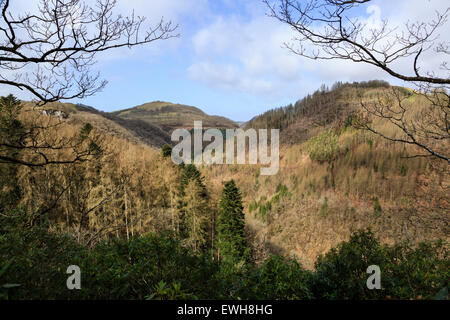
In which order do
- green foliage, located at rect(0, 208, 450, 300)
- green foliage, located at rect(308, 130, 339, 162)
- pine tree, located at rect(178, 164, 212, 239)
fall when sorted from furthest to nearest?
green foliage, located at rect(308, 130, 339, 162) → pine tree, located at rect(178, 164, 212, 239) → green foliage, located at rect(0, 208, 450, 300)


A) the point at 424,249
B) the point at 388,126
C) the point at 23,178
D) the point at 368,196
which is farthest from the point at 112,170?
the point at 388,126

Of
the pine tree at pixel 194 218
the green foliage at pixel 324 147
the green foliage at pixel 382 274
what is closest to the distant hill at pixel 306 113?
the green foliage at pixel 324 147

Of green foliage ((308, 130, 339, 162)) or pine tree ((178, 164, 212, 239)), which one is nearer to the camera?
pine tree ((178, 164, 212, 239))

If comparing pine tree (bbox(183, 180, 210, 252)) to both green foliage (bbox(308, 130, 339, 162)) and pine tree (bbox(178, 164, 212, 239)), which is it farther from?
green foliage (bbox(308, 130, 339, 162))

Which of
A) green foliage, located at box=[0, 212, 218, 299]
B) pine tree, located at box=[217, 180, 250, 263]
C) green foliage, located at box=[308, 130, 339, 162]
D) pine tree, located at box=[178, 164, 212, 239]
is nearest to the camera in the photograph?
green foliage, located at box=[0, 212, 218, 299]

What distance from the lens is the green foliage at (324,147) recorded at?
44.8 m

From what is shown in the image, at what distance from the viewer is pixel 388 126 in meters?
39.1

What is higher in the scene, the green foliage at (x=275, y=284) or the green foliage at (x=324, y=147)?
the green foliage at (x=324, y=147)

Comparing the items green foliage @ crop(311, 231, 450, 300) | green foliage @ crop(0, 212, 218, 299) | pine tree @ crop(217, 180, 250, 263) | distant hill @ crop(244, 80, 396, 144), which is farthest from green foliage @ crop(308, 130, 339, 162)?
green foliage @ crop(0, 212, 218, 299)

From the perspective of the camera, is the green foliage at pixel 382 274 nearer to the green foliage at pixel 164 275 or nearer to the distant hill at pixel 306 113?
the green foliage at pixel 164 275

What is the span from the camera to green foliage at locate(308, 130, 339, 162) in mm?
44775
